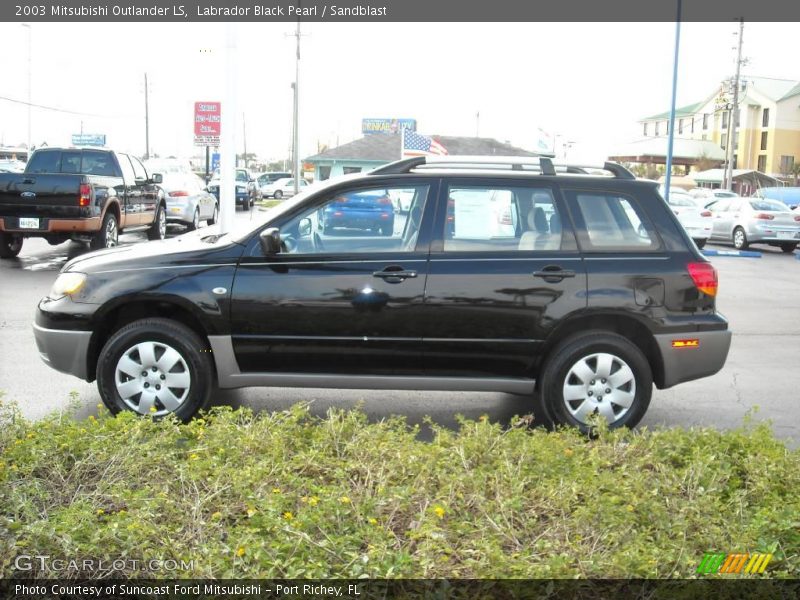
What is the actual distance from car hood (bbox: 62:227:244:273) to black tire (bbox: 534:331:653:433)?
238 cm

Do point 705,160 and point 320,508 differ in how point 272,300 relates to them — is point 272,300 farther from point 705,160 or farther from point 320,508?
point 705,160

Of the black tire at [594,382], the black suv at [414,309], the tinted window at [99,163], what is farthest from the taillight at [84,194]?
the black tire at [594,382]

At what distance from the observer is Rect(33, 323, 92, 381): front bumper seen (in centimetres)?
631

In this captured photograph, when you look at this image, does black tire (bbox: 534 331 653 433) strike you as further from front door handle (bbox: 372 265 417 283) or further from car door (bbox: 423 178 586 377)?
front door handle (bbox: 372 265 417 283)

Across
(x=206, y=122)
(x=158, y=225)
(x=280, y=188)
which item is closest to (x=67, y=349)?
(x=158, y=225)

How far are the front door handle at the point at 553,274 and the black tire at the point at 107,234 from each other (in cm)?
1128

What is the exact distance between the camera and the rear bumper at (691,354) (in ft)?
20.8

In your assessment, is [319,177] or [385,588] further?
[319,177]

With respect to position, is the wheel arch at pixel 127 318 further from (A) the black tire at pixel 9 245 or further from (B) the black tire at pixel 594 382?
(A) the black tire at pixel 9 245

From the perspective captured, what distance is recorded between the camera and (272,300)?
6.21 meters

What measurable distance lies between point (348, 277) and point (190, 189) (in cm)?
1971

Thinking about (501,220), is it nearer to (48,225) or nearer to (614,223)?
(614,223)

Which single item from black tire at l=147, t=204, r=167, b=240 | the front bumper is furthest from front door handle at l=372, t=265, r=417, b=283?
black tire at l=147, t=204, r=167, b=240

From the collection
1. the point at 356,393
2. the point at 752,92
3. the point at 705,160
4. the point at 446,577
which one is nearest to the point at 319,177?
the point at 705,160
